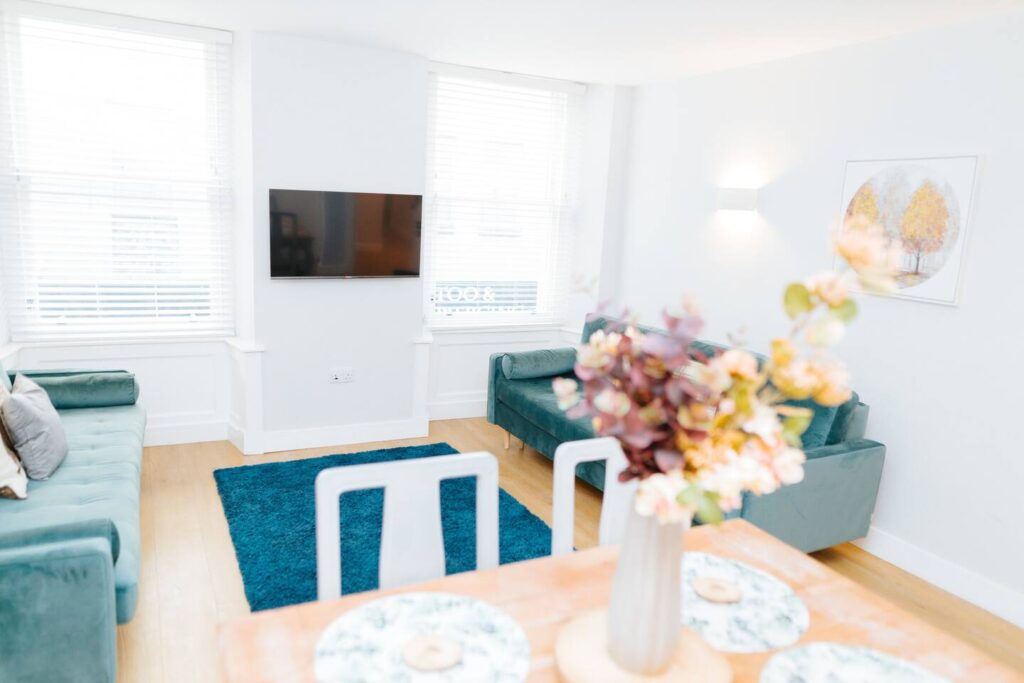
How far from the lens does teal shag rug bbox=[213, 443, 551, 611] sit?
2.91 meters

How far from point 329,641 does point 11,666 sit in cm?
105

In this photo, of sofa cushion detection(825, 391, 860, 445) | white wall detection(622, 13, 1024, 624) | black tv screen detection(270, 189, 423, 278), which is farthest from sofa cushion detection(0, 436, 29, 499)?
white wall detection(622, 13, 1024, 624)

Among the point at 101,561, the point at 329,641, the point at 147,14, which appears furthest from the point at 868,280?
the point at 147,14

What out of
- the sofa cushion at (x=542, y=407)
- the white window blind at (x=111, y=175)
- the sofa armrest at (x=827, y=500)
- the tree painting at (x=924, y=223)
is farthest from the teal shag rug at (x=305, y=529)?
the tree painting at (x=924, y=223)

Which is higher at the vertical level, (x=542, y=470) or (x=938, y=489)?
(x=938, y=489)

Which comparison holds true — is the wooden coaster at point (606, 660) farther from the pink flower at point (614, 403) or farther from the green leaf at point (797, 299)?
the green leaf at point (797, 299)

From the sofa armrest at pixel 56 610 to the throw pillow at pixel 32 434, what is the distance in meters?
1.08

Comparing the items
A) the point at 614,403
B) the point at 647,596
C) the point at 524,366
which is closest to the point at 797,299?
the point at 614,403

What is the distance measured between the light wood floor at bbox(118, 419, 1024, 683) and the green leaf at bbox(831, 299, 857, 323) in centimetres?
223

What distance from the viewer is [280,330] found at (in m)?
4.30

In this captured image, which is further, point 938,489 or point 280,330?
point 280,330

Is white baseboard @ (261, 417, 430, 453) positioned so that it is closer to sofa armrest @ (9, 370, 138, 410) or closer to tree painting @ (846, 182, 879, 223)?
sofa armrest @ (9, 370, 138, 410)

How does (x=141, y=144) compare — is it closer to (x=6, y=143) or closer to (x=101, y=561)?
(x=6, y=143)

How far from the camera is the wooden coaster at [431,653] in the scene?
50.6 inches
